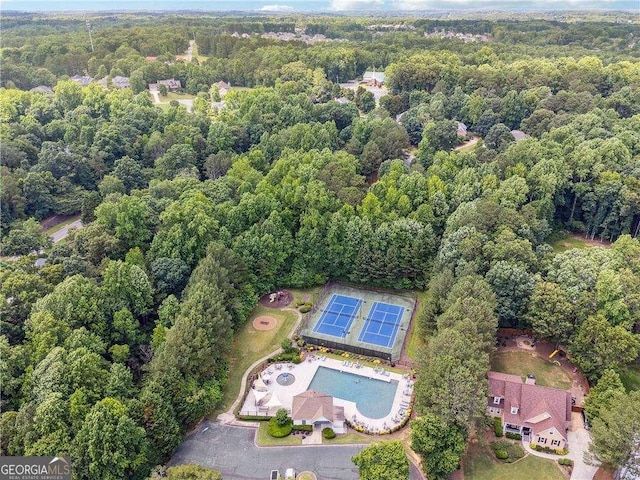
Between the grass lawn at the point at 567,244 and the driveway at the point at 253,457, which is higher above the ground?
the grass lawn at the point at 567,244

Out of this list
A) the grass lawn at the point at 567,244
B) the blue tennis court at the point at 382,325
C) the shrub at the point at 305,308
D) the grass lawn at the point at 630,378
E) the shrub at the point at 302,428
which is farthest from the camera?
the grass lawn at the point at 567,244

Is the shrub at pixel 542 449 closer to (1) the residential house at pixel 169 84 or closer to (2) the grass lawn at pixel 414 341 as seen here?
(2) the grass lawn at pixel 414 341

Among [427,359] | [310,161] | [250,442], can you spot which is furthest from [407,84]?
[250,442]

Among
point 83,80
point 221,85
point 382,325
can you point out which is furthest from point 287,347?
point 83,80

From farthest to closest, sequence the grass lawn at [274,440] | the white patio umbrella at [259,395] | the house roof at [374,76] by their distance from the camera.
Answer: the house roof at [374,76] < the white patio umbrella at [259,395] < the grass lawn at [274,440]

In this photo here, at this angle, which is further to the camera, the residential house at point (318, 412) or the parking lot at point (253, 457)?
the residential house at point (318, 412)

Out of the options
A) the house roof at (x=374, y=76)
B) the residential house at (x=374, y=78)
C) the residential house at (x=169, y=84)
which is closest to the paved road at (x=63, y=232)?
the residential house at (x=169, y=84)

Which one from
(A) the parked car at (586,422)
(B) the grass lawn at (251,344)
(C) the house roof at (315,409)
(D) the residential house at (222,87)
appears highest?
(D) the residential house at (222,87)

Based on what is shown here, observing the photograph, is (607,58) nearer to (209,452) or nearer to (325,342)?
(325,342)
